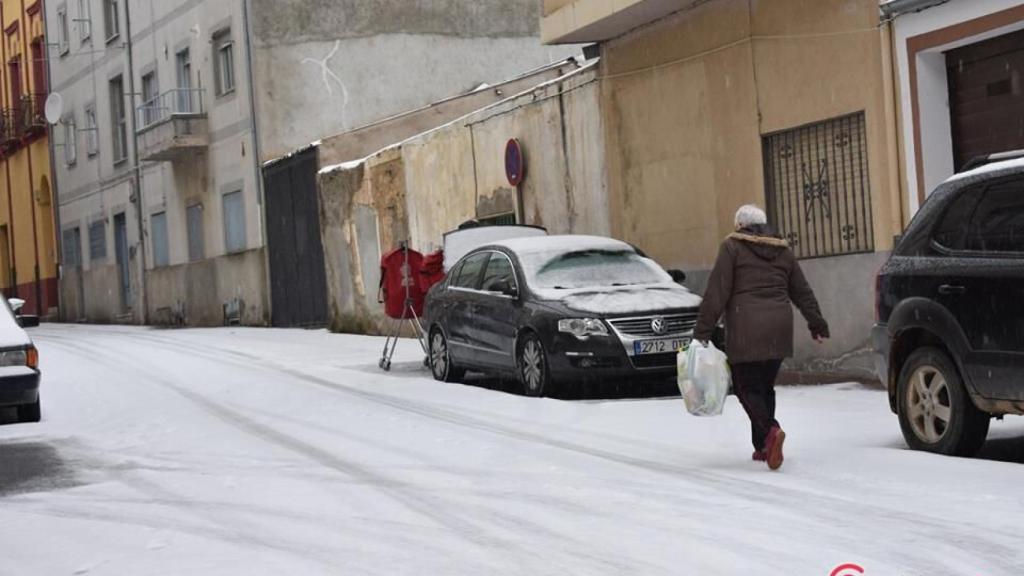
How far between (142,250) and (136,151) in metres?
2.60

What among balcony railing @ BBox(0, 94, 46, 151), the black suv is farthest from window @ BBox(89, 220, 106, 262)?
the black suv

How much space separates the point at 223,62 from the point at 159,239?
25.0ft

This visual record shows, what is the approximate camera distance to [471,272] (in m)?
16.7

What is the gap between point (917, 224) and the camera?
9.86m

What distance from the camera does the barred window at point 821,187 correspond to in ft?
50.8

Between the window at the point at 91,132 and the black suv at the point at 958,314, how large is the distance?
3814 centimetres

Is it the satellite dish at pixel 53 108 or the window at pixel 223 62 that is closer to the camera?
the window at pixel 223 62

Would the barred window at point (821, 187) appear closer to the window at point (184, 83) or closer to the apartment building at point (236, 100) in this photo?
the apartment building at point (236, 100)

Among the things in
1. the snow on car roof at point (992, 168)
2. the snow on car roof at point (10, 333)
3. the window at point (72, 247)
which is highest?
the window at point (72, 247)

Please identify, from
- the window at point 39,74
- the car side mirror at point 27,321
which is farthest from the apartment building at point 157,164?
the car side mirror at point 27,321

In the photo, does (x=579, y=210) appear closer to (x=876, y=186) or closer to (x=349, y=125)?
(x=876, y=186)

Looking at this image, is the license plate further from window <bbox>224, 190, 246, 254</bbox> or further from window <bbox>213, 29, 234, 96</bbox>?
window <bbox>213, 29, 234, 96</bbox>

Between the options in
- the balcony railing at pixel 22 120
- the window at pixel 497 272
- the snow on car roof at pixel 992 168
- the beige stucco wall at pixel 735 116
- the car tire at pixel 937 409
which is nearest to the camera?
the snow on car roof at pixel 992 168

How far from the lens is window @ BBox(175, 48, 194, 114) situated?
36.9m
